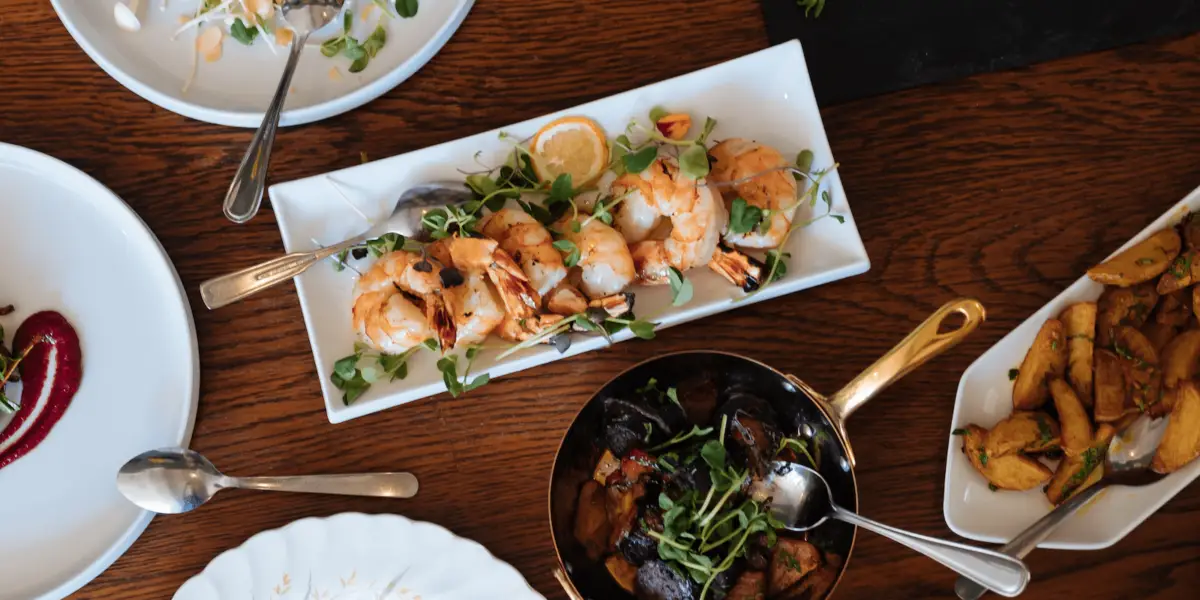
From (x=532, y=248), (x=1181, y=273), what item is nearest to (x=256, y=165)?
(x=532, y=248)

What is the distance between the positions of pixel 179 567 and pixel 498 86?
0.91 metres

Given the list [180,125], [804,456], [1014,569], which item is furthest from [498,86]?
[1014,569]

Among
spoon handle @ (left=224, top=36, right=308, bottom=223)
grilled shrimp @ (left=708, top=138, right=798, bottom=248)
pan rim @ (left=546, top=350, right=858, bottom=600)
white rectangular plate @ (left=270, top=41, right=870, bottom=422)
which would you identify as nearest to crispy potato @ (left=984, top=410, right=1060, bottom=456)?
pan rim @ (left=546, top=350, right=858, bottom=600)

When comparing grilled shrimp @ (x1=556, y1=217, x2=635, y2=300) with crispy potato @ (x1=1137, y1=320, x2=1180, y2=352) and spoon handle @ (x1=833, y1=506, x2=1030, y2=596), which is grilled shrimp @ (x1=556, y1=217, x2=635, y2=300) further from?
crispy potato @ (x1=1137, y1=320, x2=1180, y2=352)

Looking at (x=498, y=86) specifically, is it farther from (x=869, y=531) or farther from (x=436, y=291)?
(x=869, y=531)

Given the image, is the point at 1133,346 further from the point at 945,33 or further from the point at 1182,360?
the point at 945,33

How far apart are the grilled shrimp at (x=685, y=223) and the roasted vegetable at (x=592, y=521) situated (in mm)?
338

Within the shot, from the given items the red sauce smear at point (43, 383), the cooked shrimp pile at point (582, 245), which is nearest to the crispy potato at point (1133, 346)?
the cooked shrimp pile at point (582, 245)

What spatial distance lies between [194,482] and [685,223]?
812mm

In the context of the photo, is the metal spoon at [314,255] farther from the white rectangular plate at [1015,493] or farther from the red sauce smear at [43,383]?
the white rectangular plate at [1015,493]

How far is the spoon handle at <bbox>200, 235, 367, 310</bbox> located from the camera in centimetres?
123

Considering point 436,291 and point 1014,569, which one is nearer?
point 1014,569

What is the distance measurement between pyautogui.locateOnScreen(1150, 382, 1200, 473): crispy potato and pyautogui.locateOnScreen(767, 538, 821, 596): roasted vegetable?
54 centimetres

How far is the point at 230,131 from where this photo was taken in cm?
136
